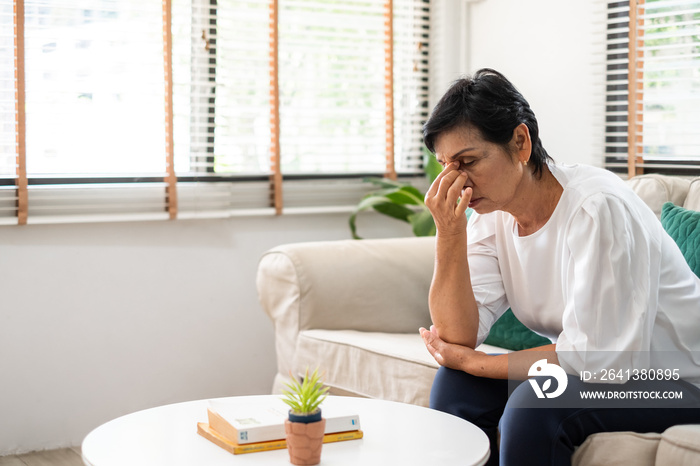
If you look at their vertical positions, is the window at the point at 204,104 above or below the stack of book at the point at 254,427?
above

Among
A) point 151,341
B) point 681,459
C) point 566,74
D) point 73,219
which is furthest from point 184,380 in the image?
point 681,459

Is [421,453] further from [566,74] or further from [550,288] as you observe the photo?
[566,74]

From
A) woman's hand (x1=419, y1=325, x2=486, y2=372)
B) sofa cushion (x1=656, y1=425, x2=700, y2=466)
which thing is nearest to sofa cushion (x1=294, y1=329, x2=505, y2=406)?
woman's hand (x1=419, y1=325, x2=486, y2=372)

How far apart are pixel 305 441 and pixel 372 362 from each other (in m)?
0.94

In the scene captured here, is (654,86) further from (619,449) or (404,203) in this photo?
(619,449)

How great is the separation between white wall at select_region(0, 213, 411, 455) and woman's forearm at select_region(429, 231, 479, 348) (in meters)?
1.43

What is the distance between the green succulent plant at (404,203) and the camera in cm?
290

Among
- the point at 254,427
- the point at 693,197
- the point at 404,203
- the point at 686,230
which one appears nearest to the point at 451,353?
the point at 254,427

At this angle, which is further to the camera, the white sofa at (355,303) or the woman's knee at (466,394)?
the white sofa at (355,303)

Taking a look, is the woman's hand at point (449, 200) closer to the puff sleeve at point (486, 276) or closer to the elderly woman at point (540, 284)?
the elderly woman at point (540, 284)

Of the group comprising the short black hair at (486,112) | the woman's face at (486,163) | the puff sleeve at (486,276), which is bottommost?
the puff sleeve at (486,276)

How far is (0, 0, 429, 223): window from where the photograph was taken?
262cm

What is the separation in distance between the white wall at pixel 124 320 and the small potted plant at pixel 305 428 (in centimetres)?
171

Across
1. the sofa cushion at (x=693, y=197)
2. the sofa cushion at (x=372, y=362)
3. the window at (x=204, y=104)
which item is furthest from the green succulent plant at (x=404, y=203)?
the sofa cushion at (x=693, y=197)
